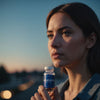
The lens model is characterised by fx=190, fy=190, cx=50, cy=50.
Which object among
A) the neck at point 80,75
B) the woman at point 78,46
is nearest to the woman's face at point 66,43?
the woman at point 78,46

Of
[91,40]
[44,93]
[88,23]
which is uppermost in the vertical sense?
[88,23]

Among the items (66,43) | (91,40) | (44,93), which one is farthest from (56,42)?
(44,93)

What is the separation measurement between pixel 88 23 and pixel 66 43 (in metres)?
0.50

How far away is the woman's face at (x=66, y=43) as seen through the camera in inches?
118

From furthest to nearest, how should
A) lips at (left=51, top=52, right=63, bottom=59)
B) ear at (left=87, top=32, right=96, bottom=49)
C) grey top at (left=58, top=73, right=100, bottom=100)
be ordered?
ear at (left=87, top=32, right=96, bottom=49) < lips at (left=51, top=52, right=63, bottom=59) < grey top at (left=58, top=73, right=100, bottom=100)

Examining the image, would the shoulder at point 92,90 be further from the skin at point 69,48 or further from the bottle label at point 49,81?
the bottle label at point 49,81

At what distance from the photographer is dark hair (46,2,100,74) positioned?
3.06m

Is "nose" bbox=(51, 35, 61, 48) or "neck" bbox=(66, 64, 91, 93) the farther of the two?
"neck" bbox=(66, 64, 91, 93)

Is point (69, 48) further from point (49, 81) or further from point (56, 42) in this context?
point (49, 81)

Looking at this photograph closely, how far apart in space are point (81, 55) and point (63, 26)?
0.55 metres

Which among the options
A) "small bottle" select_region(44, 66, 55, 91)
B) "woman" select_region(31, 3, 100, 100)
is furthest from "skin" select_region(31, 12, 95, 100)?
"small bottle" select_region(44, 66, 55, 91)

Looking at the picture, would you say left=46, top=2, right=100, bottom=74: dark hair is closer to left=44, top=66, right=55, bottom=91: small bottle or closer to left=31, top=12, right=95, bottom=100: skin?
left=31, top=12, right=95, bottom=100: skin

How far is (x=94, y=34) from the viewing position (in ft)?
10.2

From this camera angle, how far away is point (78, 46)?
3.03 meters
